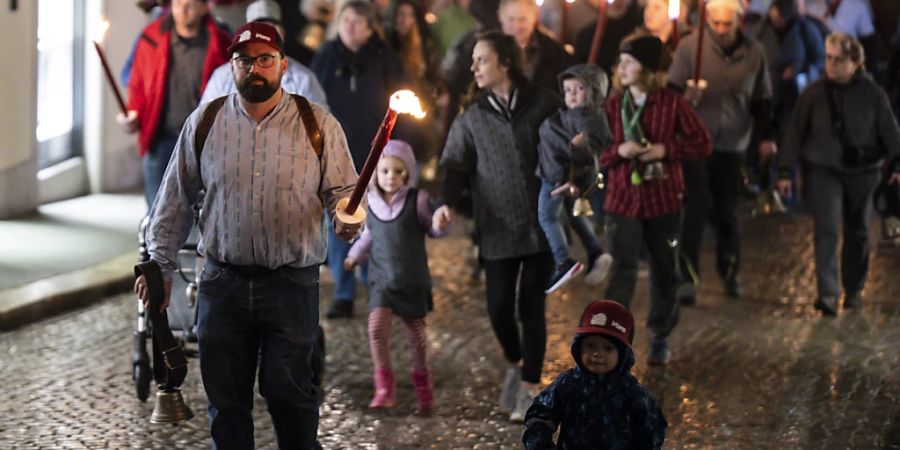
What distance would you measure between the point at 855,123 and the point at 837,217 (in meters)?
0.65

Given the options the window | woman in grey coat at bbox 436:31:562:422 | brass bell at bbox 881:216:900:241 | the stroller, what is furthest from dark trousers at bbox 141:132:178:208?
brass bell at bbox 881:216:900:241

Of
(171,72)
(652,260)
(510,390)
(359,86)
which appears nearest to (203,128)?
(510,390)

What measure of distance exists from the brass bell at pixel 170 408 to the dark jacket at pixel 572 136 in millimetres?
2263

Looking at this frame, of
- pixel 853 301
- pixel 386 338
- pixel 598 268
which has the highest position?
pixel 598 268

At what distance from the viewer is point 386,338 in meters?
8.91

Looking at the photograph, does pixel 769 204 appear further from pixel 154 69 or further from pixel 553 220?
pixel 154 69

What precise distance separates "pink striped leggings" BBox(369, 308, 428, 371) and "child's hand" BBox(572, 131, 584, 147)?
1175 millimetres

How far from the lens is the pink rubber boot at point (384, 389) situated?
8.86m

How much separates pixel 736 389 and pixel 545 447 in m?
3.84

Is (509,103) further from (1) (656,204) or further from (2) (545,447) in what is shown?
(2) (545,447)

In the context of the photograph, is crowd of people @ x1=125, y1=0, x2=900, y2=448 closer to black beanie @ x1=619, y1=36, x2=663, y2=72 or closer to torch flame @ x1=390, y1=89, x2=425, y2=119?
black beanie @ x1=619, y1=36, x2=663, y2=72

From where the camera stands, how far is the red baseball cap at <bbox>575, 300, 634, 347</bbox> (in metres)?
6.04

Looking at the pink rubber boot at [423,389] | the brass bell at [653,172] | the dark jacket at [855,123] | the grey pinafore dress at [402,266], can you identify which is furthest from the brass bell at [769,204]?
the pink rubber boot at [423,389]

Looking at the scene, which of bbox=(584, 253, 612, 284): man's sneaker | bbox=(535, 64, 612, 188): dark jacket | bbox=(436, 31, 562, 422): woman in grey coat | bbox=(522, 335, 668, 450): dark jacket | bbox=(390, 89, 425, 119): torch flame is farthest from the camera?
bbox=(584, 253, 612, 284): man's sneaker
